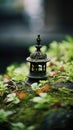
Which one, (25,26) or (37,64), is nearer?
(37,64)

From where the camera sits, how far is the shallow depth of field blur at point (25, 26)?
12.5m

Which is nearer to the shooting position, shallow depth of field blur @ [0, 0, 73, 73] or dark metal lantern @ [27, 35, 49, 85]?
dark metal lantern @ [27, 35, 49, 85]

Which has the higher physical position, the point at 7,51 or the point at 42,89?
the point at 42,89

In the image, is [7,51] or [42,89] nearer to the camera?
[42,89]

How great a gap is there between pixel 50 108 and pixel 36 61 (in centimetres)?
96

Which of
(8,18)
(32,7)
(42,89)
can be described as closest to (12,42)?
(8,18)

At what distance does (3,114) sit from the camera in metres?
3.12

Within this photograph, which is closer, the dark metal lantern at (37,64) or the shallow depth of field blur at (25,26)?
the dark metal lantern at (37,64)

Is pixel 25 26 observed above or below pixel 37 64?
below

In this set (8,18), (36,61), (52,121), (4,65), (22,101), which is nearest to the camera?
(52,121)

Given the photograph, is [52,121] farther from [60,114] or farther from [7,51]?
[7,51]

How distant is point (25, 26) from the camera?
15.0 m

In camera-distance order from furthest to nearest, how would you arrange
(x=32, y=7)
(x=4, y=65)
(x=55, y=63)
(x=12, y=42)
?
(x=32, y=7)
(x=12, y=42)
(x=4, y=65)
(x=55, y=63)

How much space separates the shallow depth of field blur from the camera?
41.1 ft
